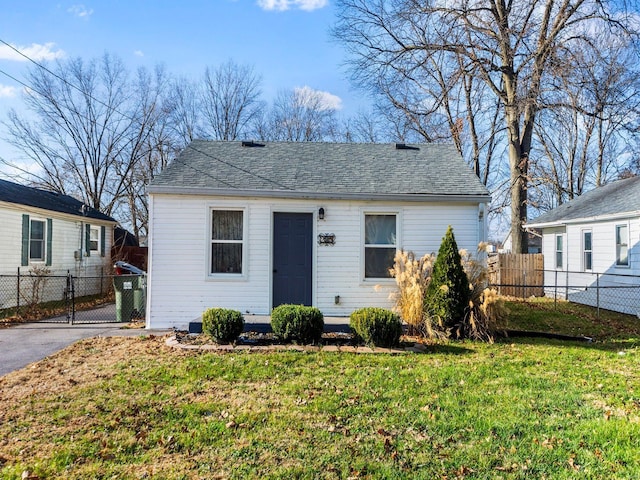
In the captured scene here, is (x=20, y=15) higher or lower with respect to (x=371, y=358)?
higher

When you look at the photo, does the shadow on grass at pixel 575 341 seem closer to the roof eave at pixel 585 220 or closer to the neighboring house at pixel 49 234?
the roof eave at pixel 585 220

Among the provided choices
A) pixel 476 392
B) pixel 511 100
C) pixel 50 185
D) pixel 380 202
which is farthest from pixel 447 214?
pixel 50 185

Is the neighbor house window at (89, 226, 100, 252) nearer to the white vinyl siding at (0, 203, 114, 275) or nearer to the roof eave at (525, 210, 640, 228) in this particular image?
the white vinyl siding at (0, 203, 114, 275)

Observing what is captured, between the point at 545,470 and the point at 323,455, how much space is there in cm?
172

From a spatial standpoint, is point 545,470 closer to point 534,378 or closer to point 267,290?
point 534,378

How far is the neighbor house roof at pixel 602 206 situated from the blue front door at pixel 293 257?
902 centimetres

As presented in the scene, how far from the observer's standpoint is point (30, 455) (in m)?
3.36

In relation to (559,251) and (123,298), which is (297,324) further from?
(559,251)

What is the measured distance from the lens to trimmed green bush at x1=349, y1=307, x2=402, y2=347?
668 cm

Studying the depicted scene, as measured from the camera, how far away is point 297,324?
22.5 feet

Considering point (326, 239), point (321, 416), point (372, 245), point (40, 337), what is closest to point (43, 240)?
point (40, 337)

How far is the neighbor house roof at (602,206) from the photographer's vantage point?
11789 millimetres

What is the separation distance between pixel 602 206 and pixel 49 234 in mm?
18373

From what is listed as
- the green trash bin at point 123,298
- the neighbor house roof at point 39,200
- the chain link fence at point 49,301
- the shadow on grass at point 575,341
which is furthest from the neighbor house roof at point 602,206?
the neighbor house roof at point 39,200
